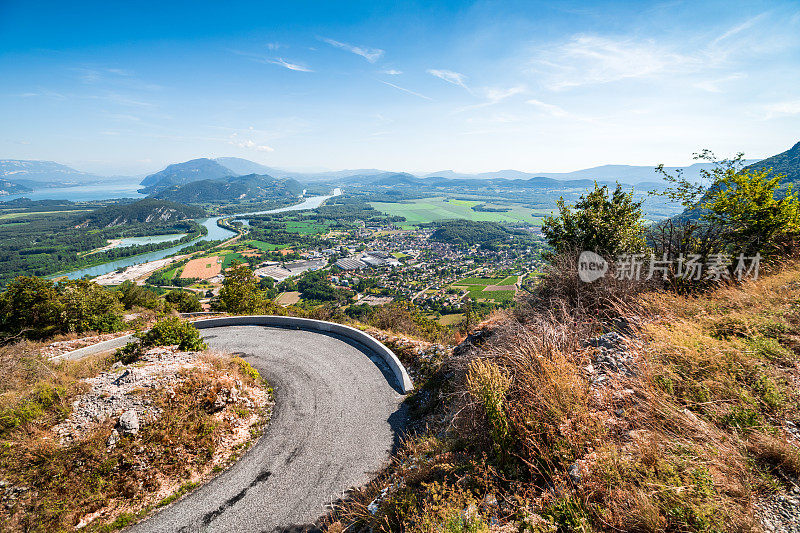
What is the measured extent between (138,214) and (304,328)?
619ft

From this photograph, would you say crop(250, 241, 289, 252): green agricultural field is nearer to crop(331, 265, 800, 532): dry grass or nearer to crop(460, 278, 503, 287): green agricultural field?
crop(460, 278, 503, 287): green agricultural field

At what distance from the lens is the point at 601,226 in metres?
9.89

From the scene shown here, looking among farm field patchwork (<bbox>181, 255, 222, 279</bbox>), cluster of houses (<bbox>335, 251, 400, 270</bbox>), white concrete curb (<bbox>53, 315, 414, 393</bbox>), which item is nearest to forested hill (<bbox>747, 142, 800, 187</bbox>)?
white concrete curb (<bbox>53, 315, 414, 393</bbox>)

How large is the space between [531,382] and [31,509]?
1054 centimetres

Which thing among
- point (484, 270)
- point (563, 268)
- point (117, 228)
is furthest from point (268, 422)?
point (117, 228)

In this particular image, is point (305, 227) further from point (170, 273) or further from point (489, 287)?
point (489, 287)

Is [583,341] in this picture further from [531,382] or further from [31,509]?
[31,509]

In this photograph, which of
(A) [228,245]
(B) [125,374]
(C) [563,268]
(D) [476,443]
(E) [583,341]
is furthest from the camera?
(A) [228,245]

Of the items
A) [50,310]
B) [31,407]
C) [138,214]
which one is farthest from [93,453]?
[138,214]

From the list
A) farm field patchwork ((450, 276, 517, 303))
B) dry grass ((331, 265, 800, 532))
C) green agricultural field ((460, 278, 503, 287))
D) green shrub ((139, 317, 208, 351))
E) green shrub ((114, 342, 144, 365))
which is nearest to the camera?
dry grass ((331, 265, 800, 532))

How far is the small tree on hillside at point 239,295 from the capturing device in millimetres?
23648

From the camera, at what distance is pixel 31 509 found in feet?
20.4

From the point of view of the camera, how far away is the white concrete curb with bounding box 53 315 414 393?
11.4 meters

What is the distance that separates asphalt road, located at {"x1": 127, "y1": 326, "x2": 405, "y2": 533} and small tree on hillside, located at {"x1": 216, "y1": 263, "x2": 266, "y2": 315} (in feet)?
37.4
